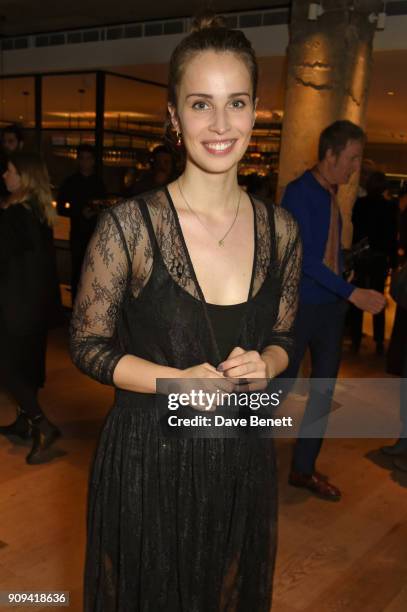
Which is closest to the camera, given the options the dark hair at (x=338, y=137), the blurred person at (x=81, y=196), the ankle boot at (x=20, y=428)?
the dark hair at (x=338, y=137)

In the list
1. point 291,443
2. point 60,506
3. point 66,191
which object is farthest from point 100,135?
point 60,506

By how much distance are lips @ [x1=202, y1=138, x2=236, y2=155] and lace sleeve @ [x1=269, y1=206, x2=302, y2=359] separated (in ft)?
0.89

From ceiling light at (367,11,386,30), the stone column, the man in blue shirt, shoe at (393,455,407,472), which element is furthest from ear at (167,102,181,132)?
ceiling light at (367,11,386,30)

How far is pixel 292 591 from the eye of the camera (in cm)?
228

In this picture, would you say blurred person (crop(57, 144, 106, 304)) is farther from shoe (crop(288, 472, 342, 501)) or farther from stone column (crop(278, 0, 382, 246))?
shoe (crop(288, 472, 342, 501))

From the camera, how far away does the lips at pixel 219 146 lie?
4.07 feet

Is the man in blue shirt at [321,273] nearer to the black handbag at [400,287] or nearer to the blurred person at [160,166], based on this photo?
the black handbag at [400,287]

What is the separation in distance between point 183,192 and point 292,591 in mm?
1625

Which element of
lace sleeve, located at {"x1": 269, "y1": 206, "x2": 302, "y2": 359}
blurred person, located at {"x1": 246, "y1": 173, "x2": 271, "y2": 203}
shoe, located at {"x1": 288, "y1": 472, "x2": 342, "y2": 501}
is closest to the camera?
lace sleeve, located at {"x1": 269, "y1": 206, "x2": 302, "y2": 359}

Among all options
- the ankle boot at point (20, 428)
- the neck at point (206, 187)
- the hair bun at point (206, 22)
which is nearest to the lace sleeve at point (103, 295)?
the neck at point (206, 187)

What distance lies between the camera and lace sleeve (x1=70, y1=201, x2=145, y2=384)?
4.08 ft

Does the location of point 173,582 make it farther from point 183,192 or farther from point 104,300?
point 183,192

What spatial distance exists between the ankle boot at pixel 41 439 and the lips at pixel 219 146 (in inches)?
92.3

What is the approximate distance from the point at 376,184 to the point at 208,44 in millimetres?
4344
